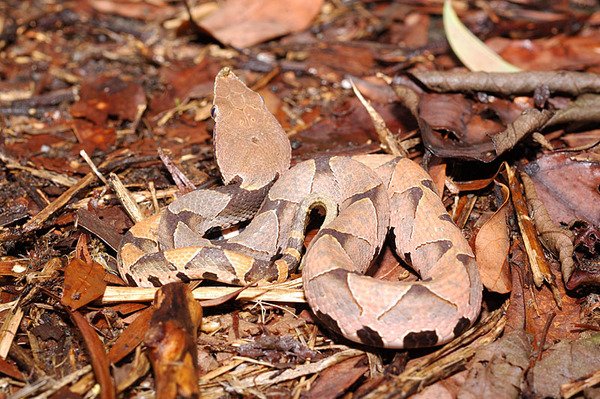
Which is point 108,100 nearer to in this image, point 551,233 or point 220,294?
point 220,294

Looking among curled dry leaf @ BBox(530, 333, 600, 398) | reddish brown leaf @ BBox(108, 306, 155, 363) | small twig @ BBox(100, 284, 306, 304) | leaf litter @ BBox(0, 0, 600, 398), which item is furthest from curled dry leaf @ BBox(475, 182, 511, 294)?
reddish brown leaf @ BBox(108, 306, 155, 363)

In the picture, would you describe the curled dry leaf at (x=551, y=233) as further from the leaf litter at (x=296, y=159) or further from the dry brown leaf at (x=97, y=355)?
the dry brown leaf at (x=97, y=355)

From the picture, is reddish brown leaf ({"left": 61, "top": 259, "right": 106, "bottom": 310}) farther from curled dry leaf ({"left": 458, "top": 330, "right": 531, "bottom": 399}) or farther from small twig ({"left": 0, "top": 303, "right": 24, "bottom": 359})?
curled dry leaf ({"left": 458, "top": 330, "right": 531, "bottom": 399})

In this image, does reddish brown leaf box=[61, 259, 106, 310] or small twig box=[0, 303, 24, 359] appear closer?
small twig box=[0, 303, 24, 359]

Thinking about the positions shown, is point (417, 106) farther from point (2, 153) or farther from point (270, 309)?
point (2, 153)

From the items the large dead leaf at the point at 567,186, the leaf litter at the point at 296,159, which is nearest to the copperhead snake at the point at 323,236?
the leaf litter at the point at 296,159

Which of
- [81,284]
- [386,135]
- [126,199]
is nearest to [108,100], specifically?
[126,199]
